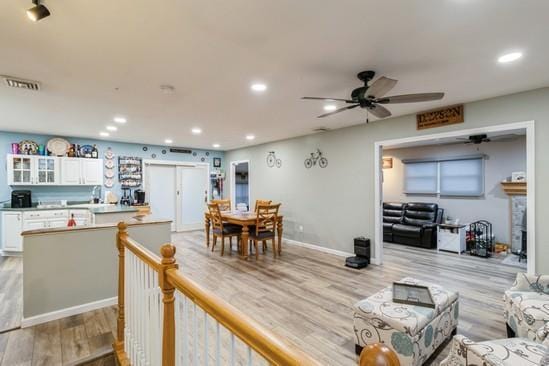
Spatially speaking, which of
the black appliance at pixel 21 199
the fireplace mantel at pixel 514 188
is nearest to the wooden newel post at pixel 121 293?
the black appliance at pixel 21 199

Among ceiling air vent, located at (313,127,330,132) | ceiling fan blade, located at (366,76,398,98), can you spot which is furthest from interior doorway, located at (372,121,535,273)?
ceiling fan blade, located at (366,76,398,98)

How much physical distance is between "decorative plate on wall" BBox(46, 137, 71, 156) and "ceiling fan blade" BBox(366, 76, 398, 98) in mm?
6368

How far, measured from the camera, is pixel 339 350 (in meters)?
2.24

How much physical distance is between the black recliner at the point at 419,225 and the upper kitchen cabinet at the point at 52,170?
23.2ft

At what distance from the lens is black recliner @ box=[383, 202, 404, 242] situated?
20.7 ft

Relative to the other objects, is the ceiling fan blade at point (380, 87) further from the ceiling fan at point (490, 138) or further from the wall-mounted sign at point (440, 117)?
the ceiling fan at point (490, 138)

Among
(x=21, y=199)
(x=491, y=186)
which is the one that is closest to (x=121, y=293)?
(x=21, y=199)

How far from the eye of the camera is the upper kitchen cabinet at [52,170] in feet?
17.0

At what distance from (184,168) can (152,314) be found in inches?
259

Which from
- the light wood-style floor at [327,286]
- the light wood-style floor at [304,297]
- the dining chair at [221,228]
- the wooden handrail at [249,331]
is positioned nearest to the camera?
the wooden handrail at [249,331]

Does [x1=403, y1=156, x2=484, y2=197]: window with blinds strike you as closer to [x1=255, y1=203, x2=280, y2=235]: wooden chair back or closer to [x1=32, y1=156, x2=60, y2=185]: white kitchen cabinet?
[x1=255, y1=203, x2=280, y2=235]: wooden chair back

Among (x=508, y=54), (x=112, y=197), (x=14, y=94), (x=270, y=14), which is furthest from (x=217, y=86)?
(x=112, y=197)

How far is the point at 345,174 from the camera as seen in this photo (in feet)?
16.8

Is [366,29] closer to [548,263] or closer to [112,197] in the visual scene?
[548,263]
